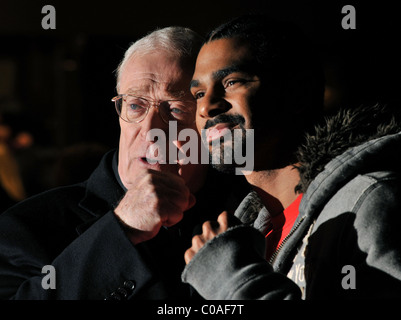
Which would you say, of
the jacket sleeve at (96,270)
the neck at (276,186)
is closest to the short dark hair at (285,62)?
the neck at (276,186)

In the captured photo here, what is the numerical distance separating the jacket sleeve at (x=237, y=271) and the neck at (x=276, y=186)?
1.27ft

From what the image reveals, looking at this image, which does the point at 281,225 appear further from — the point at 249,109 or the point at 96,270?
the point at 96,270

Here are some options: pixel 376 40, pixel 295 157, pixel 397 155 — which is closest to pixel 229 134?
pixel 295 157

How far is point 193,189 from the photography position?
2.46 m

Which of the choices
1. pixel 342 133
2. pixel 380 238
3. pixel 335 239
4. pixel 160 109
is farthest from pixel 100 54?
pixel 380 238

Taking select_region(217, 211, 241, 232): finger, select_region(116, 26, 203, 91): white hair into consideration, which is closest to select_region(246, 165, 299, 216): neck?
select_region(217, 211, 241, 232): finger

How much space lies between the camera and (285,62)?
1898 mm

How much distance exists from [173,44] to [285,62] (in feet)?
2.29

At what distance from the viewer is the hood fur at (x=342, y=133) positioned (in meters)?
1.62

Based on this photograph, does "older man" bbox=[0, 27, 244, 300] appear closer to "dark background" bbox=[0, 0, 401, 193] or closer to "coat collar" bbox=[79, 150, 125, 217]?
"coat collar" bbox=[79, 150, 125, 217]

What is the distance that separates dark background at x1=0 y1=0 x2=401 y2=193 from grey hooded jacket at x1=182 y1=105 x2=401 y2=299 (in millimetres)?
2170

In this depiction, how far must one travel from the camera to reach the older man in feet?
6.13

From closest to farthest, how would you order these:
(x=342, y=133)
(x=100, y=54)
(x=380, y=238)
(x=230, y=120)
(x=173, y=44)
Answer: (x=380, y=238), (x=342, y=133), (x=230, y=120), (x=173, y=44), (x=100, y=54)

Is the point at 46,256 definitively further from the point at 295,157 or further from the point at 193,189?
the point at 295,157
